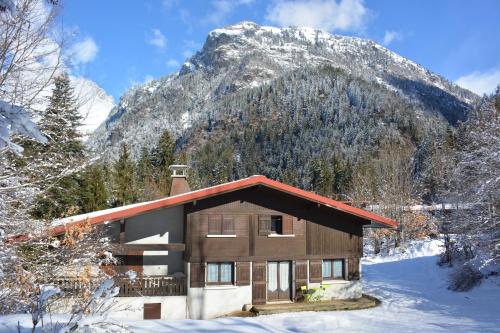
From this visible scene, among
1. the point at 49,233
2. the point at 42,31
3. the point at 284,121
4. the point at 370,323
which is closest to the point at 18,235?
the point at 49,233

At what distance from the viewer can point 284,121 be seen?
172500 mm

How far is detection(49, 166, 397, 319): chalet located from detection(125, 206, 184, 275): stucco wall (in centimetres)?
5

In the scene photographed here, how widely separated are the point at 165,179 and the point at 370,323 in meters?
38.2

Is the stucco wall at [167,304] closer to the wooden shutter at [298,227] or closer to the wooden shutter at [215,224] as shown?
the wooden shutter at [215,224]

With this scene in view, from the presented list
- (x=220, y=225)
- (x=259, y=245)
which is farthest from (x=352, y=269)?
(x=220, y=225)

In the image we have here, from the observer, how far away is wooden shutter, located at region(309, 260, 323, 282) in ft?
70.8

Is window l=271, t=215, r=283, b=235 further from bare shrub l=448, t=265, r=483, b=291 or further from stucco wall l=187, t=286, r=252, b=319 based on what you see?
bare shrub l=448, t=265, r=483, b=291

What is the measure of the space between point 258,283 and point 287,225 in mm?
3118

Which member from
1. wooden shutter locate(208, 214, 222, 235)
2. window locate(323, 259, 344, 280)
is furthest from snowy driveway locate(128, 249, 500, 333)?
wooden shutter locate(208, 214, 222, 235)

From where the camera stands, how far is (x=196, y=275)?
1970cm

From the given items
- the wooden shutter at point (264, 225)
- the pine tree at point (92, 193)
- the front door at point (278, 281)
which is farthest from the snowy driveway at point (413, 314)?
the pine tree at point (92, 193)

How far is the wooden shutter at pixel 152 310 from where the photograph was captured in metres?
19.2

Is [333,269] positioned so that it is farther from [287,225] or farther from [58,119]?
[58,119]

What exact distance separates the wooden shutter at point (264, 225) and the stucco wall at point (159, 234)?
3.78 metres
